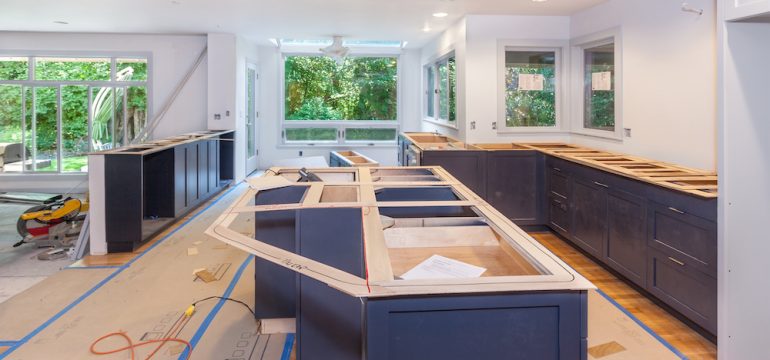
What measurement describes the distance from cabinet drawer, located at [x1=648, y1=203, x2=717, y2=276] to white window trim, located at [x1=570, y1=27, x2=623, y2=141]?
191cm

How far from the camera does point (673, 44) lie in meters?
4.27

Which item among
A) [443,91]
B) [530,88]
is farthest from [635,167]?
[443,91]

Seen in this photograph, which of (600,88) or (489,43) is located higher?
(489,43)

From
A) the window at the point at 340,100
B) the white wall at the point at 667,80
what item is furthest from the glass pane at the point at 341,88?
the white wall at the point at 667,80

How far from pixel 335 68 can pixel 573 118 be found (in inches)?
229

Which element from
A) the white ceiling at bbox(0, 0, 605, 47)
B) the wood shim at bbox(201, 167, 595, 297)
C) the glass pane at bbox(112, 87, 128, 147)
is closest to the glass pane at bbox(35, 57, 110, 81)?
the glass pane at bbox(112, 87, 128, 147)

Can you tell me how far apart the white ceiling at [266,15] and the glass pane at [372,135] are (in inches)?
95.7

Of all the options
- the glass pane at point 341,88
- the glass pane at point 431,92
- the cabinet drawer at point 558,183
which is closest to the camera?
the cabinet drawer at point 558,183

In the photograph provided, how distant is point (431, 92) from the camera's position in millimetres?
9727

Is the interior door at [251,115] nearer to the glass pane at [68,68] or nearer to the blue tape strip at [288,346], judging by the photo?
the glass pane at [68,68]

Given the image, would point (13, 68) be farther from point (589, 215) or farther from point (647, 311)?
point (647, 311)

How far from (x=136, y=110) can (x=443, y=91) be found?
5355 mm

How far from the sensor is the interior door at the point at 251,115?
381 inches

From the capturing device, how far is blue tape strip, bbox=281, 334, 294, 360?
9.35ft
